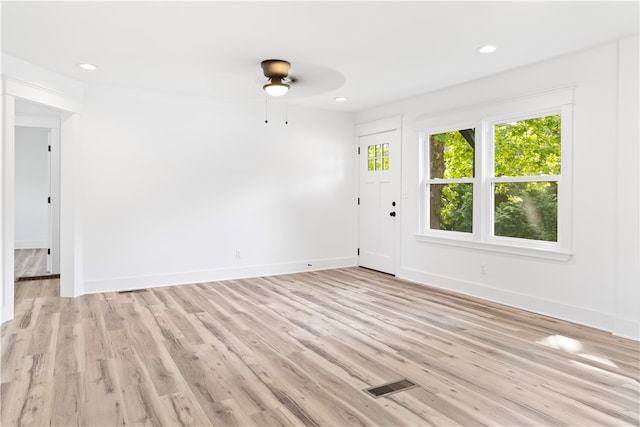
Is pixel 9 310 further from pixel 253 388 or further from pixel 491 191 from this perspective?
pixel 491 191

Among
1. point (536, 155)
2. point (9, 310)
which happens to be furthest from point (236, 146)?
point (536, 155)

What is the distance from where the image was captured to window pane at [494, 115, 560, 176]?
4.23m

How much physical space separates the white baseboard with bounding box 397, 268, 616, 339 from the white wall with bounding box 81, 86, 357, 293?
1.84 meters

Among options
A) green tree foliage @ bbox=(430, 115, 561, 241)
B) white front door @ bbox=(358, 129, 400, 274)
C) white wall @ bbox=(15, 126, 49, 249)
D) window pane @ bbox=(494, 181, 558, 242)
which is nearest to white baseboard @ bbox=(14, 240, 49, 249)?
white wall @ bbox=(15, 126, 49, 249)

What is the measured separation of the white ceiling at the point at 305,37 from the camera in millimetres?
3027

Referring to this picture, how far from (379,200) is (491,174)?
6.61ft

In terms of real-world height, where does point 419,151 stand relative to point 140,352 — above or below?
above

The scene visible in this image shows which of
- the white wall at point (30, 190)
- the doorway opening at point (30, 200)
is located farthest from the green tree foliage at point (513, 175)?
the white wall at point (30, 190)

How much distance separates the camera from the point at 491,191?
4.84m

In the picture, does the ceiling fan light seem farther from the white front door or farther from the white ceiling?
the white front door

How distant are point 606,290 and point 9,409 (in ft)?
14.7

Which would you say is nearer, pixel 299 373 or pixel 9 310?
pixel 299 373

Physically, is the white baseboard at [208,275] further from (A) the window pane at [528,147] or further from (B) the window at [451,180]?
(A) the window pane at [528,147]

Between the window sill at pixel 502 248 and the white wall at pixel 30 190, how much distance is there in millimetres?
8045
